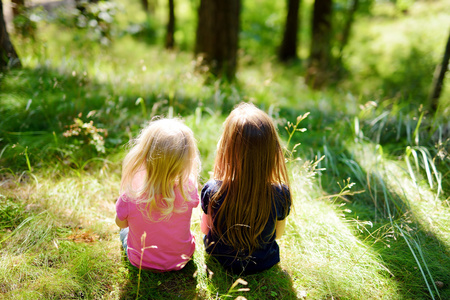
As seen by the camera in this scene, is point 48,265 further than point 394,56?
No

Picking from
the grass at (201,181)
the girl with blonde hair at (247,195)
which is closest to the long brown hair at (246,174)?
the girl with blonde hair at (247,195)

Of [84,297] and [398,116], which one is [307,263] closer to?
[84,297]

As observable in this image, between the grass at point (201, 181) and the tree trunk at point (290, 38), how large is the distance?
610cm

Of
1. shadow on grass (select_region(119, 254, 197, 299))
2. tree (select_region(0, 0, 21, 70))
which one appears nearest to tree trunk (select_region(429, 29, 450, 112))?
shadow on grass (select_region(119, 254, 197, 299))

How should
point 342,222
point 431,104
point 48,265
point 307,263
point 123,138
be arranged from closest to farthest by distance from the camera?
point 48,265, point 307,263, point 342,222, point 123,138, point 431,104

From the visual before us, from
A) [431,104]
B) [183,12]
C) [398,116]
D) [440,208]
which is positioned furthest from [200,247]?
[183,12]

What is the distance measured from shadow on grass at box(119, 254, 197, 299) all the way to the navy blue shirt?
0.24 meters

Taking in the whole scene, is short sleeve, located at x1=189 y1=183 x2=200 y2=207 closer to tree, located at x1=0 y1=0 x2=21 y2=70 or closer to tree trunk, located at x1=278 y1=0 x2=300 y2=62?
tree, located at x1=0 y1=0 x2=21 y2=70

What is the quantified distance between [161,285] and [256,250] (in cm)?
71

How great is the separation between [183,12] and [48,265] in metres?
16.5

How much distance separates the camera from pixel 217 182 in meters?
1.96

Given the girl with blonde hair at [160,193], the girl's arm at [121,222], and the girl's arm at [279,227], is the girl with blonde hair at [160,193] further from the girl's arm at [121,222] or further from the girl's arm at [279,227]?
the girl's arm at [279,227]

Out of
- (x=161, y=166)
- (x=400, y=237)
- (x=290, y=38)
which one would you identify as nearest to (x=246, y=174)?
(x=161, y=166)

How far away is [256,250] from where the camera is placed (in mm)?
2033
